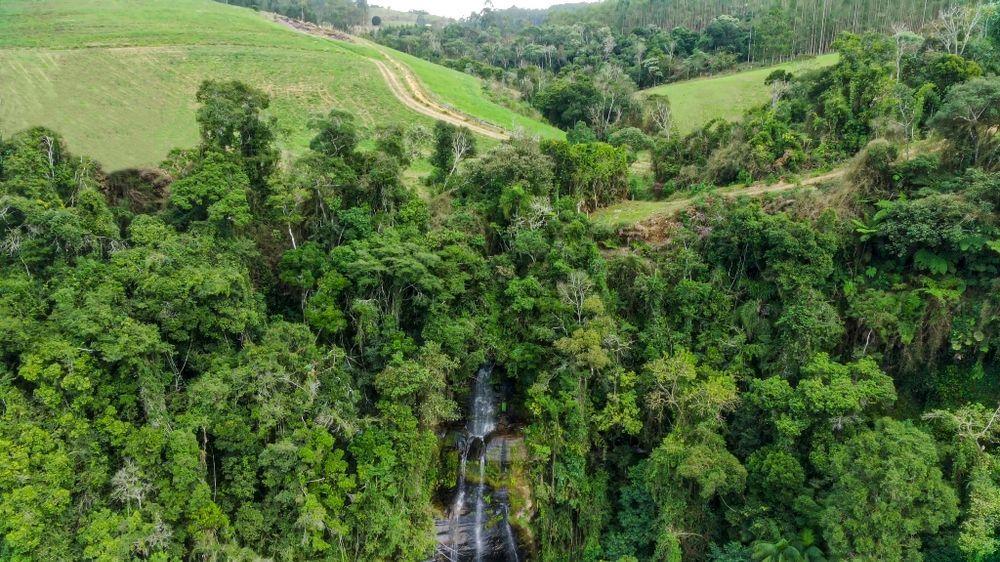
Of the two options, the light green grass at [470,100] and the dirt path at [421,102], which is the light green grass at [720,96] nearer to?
the light green grass at [470,100]

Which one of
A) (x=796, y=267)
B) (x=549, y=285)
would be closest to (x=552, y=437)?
(x=549, y=285)

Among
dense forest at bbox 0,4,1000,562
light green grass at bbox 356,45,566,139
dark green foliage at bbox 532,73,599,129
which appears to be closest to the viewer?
dense forest at bbox 0,4,1000,562

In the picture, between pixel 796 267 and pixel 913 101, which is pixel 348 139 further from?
pixel 913 101

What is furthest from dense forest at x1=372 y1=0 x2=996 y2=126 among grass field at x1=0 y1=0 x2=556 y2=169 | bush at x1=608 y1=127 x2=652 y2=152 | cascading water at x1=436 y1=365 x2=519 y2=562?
cascading water at x1=436 y1=365 x2=519 y2=562

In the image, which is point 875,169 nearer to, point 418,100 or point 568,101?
point 568,101

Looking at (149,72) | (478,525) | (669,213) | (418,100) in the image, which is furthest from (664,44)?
(478,525)

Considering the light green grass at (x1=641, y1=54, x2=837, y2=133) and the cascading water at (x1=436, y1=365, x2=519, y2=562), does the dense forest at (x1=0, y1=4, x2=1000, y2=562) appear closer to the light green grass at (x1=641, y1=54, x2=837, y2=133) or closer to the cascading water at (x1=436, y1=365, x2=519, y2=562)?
the cascading water at (x1=436, y1=365, x2=519, y2=562)
